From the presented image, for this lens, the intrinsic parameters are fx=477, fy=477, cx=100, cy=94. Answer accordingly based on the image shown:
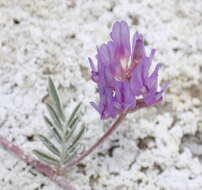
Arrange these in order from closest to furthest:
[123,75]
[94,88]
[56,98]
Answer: [123,75]
[56,98]
[94,88]

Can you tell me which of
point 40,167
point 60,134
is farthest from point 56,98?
point 40,167

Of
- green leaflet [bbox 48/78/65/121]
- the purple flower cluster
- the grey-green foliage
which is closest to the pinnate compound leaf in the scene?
the grey-green foliage

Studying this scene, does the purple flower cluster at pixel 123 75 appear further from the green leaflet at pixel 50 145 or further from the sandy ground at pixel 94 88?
the sandy ground at pixel 94 88

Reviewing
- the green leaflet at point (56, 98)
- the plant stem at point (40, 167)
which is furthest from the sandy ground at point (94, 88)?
the green leaflet at point (56, 98)

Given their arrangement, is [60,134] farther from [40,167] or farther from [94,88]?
[94,88]

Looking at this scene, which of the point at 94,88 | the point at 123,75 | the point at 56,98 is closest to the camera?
the point at 123,75

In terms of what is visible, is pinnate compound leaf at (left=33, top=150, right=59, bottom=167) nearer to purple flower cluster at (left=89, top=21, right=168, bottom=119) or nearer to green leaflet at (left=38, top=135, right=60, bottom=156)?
green leaflet at (left=38, top=135, right=60, bottom=156)
